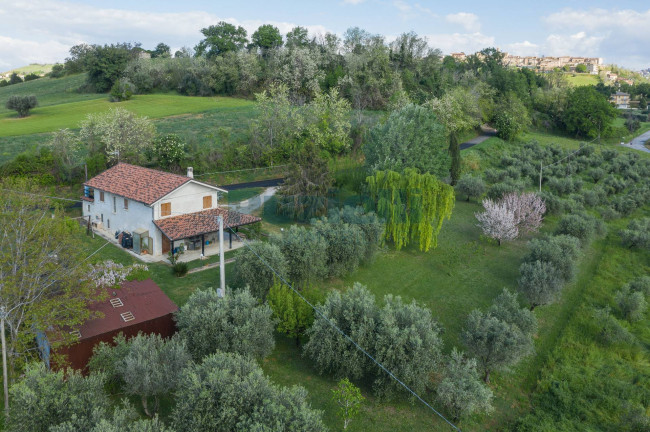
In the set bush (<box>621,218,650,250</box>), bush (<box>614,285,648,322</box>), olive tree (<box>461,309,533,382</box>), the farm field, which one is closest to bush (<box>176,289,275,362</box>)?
the farm field

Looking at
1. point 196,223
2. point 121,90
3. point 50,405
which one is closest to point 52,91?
point 121,90

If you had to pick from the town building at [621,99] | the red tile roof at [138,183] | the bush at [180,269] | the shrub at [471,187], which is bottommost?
the bush at [180,269]

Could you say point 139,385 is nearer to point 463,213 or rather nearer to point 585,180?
point 463,213

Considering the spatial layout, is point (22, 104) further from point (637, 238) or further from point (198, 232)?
point (637, 238)

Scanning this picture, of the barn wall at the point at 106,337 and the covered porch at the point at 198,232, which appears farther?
the covered porch at the point at 198,232

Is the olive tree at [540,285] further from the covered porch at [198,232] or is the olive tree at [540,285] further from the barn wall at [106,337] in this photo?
the covered porch at [198,232]

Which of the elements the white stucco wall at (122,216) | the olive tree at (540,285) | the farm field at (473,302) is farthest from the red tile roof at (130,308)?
the olive tree at (540,285)

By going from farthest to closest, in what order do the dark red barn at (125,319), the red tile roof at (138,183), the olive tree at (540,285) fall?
the red tile roof at (138,183)
the olive tree at (540,285)
the dark red barn at (125,319)
